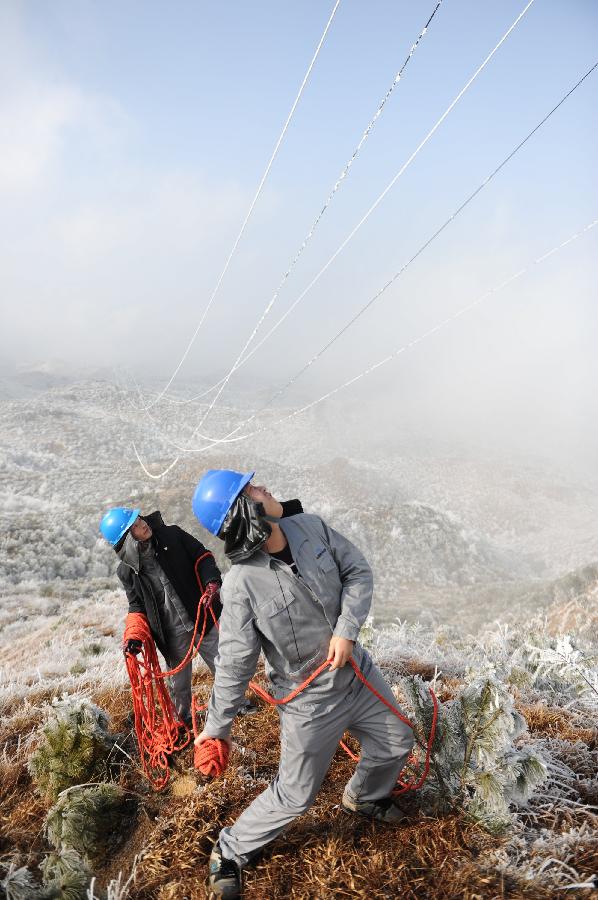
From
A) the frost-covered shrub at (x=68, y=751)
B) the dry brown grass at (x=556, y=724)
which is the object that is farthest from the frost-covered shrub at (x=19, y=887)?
the dry brown grass at (x=556, y=724)

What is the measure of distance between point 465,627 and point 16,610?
1260 centimetres

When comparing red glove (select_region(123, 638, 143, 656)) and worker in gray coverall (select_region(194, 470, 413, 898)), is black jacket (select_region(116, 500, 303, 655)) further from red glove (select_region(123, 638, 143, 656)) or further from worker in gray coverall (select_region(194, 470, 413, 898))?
worker in gray coverall (select_region(194, 470, 413, 898))

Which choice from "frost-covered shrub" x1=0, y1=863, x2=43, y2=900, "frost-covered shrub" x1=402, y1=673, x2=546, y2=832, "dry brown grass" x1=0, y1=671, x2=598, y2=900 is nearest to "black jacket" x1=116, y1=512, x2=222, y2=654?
"dry brown grass" x1=0, y1=671, x2=598, y2=900

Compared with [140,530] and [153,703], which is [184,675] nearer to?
[153,703]

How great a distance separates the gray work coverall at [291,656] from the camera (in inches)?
107

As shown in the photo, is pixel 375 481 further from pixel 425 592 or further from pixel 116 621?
pixel 116 621

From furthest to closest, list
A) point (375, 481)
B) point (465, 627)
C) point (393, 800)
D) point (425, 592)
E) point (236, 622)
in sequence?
point (375, 481), point (425, 592), point (465, 627), point (393, 800), point (236, 622)

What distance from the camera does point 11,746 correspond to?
14.7 ft

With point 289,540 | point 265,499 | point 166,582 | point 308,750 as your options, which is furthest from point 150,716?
point 265,499

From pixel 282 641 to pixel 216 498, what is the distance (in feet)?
3.00

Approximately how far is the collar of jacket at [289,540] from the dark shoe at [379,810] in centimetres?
179

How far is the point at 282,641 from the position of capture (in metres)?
2.75

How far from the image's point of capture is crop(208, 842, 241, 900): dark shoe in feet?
8.80

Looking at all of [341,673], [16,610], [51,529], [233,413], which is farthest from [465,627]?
[233,413]
